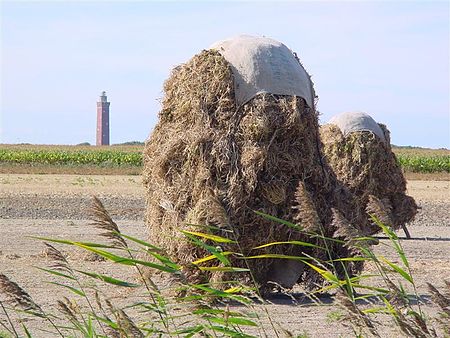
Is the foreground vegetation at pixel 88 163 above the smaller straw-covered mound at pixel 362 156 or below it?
below

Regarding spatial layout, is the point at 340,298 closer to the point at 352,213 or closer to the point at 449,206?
the point at 352,213

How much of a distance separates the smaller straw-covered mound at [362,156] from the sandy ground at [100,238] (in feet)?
3.75

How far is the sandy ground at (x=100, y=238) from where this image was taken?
10250mm

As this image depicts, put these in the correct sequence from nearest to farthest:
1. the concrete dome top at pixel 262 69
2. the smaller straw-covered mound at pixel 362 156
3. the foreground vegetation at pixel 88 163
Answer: the concrete dome top at pixel 262 69, the smaller straw-covered mound at pixel 362 156, the foreground vegetation at pixel 88 163

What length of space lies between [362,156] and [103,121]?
344 ft

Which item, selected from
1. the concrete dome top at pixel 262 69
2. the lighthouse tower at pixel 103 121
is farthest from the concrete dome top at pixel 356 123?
the lighthouse tower at pixel 103 121

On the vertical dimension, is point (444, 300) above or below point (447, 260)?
above

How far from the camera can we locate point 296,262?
38.7 ft

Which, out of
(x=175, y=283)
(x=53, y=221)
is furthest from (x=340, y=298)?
(x=53, y=221)

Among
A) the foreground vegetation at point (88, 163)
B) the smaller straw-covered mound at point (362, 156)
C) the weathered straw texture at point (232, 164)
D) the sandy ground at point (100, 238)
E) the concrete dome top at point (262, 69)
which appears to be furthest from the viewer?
the foreground vegetation at point (88, 163)

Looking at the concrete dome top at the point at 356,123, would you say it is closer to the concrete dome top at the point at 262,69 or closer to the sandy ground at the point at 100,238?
the sandy ground at the point at 100,238

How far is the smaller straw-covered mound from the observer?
18547 mm

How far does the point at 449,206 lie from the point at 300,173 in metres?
17.8

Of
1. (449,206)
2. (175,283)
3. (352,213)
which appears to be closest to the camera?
(175,283)
